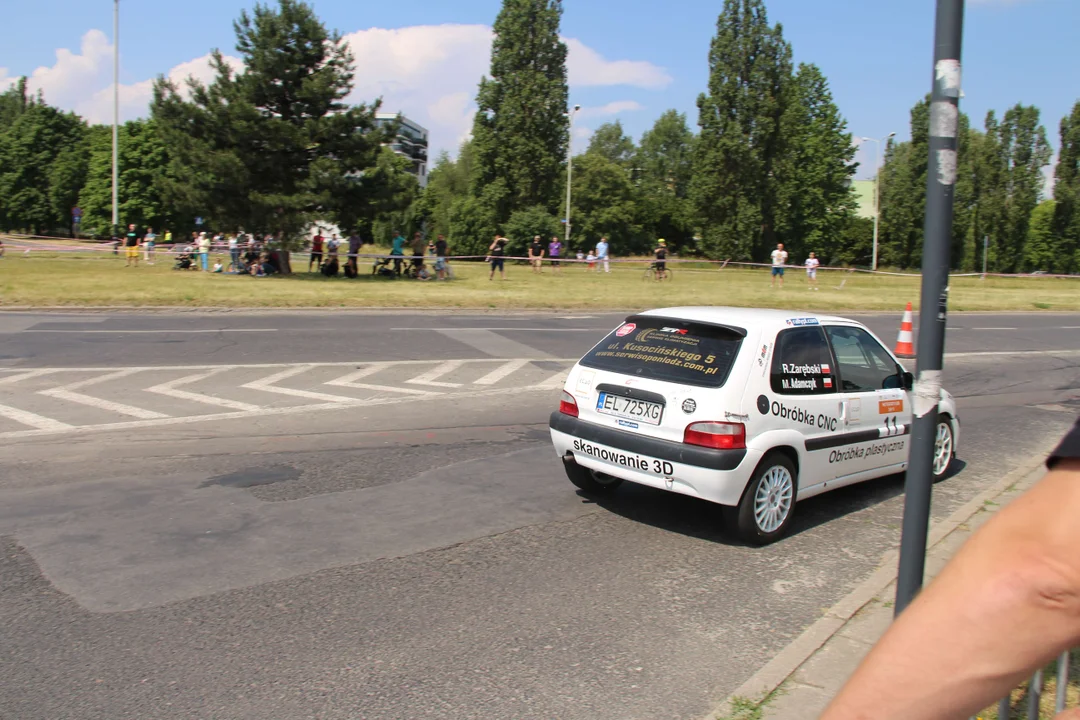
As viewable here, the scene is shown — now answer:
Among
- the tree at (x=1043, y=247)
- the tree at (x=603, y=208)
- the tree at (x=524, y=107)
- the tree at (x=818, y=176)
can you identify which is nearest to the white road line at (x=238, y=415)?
the tree at (x=524, y=107)

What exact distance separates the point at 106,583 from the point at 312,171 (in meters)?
28.2

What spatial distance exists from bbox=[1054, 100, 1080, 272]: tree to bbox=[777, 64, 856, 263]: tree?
595 inches

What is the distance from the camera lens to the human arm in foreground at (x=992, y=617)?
103cm

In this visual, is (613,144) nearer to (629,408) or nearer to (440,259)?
(440,259)

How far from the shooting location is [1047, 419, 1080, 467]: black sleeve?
1.00 m

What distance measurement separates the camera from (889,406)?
7566 millimetres

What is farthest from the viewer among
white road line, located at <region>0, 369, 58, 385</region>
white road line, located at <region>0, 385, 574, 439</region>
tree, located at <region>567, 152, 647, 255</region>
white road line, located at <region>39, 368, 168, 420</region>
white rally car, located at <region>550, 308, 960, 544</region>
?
tree, located at <region>567, 152, 647, 255</region>

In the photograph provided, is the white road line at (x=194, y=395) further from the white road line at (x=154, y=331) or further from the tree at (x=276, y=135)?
the tree at (x=276, y=135)

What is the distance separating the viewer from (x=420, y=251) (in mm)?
33125

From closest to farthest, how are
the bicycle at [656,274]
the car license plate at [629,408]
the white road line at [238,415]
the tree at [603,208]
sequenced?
the car license plate at [629,408] → the white road line at [238,415] → the bicycle at [656,274] → the tree at [603,208]

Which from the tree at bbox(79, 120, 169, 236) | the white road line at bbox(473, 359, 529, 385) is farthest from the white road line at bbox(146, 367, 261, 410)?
the tree at bbox(79, 120, 169, 236)

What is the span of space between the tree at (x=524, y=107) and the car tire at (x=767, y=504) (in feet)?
189

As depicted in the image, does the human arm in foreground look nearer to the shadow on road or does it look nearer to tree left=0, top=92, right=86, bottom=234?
the shadow on road

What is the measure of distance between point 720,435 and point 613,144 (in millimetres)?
115582
